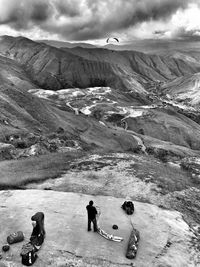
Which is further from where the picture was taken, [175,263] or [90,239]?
[90,239]

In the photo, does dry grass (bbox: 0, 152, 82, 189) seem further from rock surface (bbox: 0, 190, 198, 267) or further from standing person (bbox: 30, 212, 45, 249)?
standing person (bbox: 30, 212, 45, 249)

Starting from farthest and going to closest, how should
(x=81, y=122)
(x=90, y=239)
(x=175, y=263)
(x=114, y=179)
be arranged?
(x=81, y=122), (x=114, y=179), (x=90, y=239), (x=175, y=263)

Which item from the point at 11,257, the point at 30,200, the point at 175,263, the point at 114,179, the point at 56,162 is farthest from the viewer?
the point at 56,162


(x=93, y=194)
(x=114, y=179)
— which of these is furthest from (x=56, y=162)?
(x=93, y=194)

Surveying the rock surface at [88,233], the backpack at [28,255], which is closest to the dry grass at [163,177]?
the rock surface at [88,233]

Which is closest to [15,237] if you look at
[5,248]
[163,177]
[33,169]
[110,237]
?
[5,248]

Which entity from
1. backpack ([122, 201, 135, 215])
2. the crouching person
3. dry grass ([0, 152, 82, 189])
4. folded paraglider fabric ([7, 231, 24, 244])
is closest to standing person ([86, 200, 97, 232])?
the crouching person

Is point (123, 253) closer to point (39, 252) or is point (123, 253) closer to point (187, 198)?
point (39, 252)
